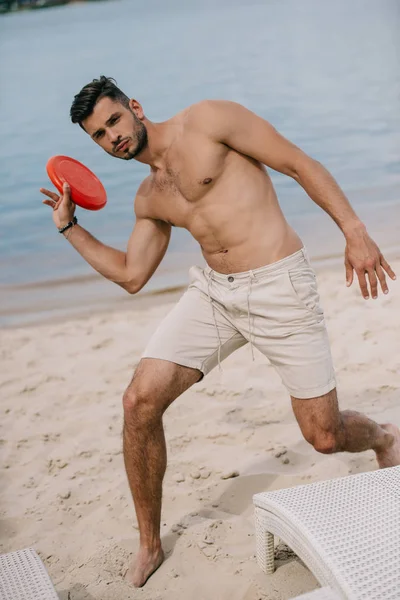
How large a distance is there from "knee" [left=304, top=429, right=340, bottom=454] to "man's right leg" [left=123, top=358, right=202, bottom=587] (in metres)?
0.61

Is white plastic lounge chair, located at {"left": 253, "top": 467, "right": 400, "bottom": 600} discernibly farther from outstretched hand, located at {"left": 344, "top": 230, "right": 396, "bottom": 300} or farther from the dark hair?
the dark hair

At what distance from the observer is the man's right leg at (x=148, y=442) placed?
3.88 metres

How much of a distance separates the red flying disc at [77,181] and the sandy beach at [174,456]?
1584 millimetres

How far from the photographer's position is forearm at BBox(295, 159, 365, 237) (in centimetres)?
383

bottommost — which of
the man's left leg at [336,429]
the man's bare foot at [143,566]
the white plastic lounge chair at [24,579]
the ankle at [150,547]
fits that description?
the man's bare foot at [143,566]

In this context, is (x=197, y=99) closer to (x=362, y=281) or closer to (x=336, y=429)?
(x=336, y=429)

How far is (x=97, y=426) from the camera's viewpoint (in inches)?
217

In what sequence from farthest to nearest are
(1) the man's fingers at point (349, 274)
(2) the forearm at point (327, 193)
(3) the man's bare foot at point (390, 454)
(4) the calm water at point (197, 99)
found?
1. (4) the calm water at point (197, 99)
2. (3) the man's bare foot at point (390, 454)
3. (2) the forearm at point (327, 193)
4. (1) the man's fingers at point (349, 274)

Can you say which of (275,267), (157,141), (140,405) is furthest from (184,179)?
(140,405)

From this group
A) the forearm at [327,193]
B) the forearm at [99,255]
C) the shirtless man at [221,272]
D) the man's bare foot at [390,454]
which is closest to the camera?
the forearm at [327,193]

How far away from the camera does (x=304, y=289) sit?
3.98 meters

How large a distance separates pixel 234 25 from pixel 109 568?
43.9 meters

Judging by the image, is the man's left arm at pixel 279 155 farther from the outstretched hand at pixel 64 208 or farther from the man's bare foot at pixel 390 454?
the man's bare foot at pixel 390 454

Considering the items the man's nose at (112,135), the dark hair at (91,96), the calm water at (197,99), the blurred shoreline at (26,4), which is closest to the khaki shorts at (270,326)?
the man's nose at (112,135)
